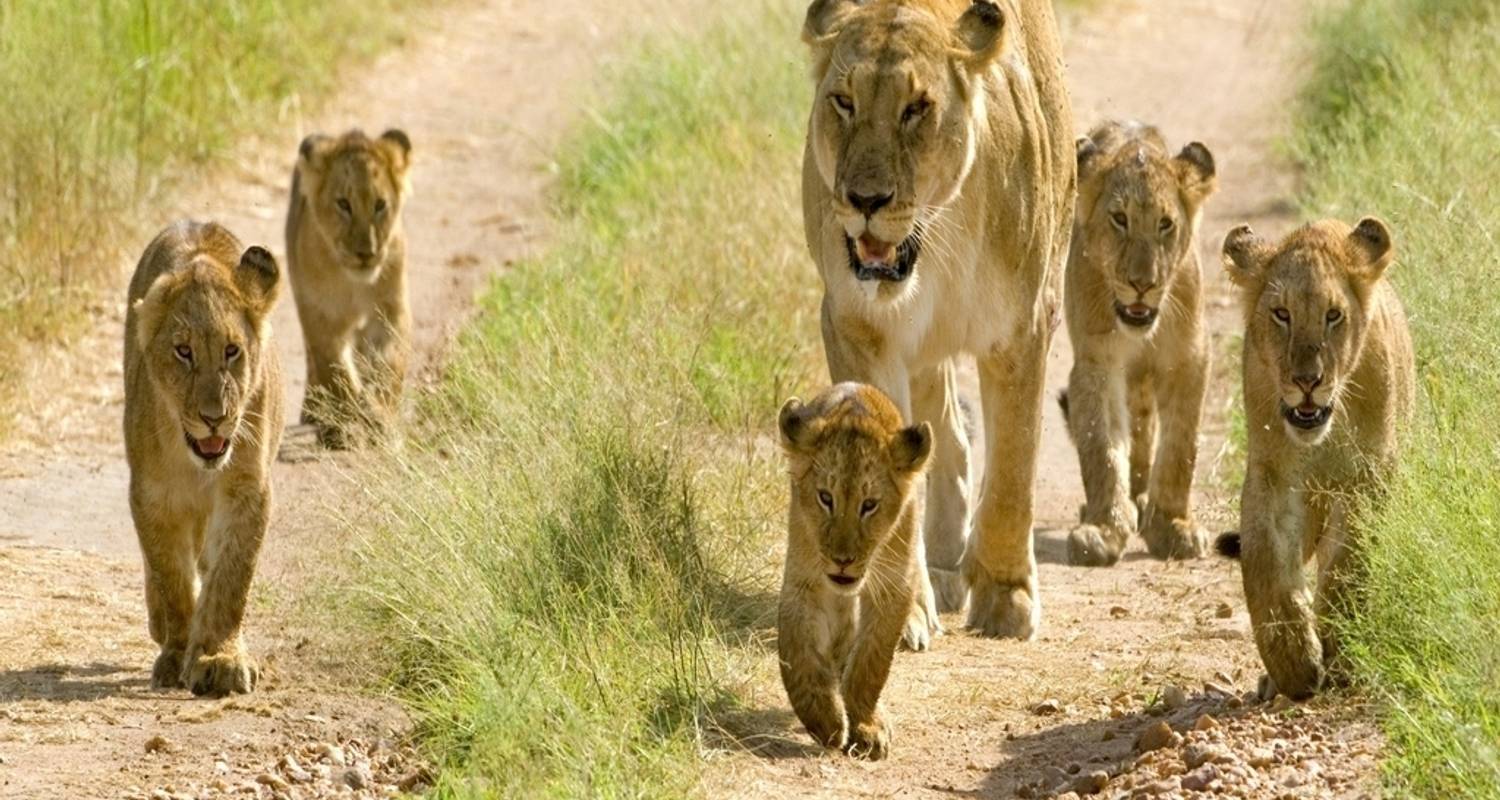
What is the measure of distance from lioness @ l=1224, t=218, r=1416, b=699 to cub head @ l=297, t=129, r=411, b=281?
503 centimetres

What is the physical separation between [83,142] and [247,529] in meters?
5.88


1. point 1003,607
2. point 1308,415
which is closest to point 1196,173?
point 1003,607

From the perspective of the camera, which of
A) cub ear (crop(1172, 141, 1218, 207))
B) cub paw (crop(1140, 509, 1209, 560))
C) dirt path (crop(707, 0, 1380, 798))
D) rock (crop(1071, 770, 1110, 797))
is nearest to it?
dirt path (crop(707, 0, 1380, 798))

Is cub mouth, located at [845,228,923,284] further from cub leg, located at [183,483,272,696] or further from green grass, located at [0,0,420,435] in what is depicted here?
green grass, located at [0,0,420,435]

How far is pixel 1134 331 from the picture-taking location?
30.1 feet

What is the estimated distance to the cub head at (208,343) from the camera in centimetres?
695

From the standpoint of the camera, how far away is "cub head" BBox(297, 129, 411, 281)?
35.9 feet

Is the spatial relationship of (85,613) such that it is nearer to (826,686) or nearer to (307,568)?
(307,568)

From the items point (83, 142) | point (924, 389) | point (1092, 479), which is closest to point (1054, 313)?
point (924, 389)

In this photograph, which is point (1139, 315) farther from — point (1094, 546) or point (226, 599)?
point (226, 599)

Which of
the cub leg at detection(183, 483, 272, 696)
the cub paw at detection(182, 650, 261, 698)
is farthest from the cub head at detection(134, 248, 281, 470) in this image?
the cub paw at detection(182, 650, 261, 698)

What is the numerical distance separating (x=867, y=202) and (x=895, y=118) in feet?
1.06

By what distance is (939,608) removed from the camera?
27.8 feet

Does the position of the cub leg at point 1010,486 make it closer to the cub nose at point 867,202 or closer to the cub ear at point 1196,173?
the cub nose at point 867,202
